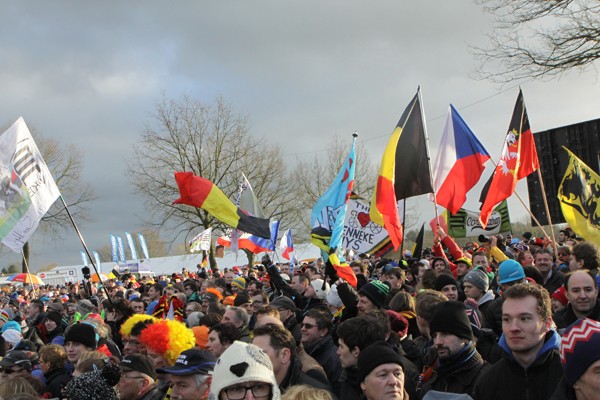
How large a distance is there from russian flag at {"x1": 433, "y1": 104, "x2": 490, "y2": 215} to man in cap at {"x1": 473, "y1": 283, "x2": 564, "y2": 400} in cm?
755

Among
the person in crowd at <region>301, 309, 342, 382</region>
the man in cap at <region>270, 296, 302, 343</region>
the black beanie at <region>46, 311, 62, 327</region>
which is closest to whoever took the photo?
the person in crowd at <region>301, 309, 342, 382</region>

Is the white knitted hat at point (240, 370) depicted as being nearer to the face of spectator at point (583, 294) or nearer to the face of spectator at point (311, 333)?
the face of spectator at point (311, 333)

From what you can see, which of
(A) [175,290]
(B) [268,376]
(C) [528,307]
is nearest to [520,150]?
(A) [175,290]

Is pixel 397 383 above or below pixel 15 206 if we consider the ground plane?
below

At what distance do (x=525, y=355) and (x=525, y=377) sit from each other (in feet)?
0.43

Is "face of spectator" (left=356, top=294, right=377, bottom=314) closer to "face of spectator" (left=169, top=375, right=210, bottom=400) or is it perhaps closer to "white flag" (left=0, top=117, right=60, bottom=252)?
"face of spectator" (left=169, top=375, right=210, bottom=400)

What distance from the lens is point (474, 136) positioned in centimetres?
1180

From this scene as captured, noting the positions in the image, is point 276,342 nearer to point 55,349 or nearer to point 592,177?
point 55,349

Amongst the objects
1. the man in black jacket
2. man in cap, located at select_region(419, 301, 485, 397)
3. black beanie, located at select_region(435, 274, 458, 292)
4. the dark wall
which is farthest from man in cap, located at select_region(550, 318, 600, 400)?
the dark wall

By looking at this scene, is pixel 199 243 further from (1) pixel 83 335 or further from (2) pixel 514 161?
(1) pixel 83 335

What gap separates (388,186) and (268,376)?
793cm

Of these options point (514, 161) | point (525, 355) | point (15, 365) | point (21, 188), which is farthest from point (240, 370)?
point (514, 161)

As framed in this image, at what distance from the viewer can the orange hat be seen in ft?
22.1

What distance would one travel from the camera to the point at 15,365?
645 centimetres
